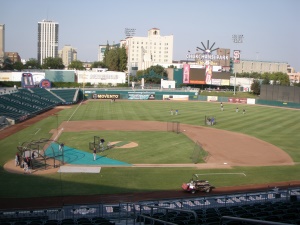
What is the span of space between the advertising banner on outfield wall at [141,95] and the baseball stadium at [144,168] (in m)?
32.2

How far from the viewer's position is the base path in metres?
32.1

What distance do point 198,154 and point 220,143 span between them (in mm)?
7127

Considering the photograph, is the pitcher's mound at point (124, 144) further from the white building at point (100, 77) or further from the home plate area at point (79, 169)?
the white building at point (100, 77)

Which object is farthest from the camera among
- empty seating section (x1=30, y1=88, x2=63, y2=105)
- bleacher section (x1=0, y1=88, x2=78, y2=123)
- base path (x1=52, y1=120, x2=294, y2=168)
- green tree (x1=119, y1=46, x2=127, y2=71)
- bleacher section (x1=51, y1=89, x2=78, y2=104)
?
green tree (x1=119, y1=46, x2=127, y2=71)

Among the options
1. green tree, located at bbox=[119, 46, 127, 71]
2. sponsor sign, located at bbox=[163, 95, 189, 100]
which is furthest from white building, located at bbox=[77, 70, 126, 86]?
green tree, located at bbox=[119, 46, 127, 71]

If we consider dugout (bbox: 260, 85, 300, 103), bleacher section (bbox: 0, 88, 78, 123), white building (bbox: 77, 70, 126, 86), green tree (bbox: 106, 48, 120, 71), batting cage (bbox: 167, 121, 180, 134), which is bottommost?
batting cage (bbox: 167, 121, 180, 134)

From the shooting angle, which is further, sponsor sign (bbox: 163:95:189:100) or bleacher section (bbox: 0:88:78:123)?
sponsor sign (bbox: 163:95:189:100)

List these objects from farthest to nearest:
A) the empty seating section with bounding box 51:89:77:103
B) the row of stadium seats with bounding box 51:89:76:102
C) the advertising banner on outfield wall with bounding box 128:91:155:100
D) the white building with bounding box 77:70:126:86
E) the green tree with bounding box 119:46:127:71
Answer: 1. the green tree with bounding box 119:46:127:71
2. the white building with bounding box 77:70:126:86
3. the advertising banner on outfield wall with bounding box 128:91:155:100
4. the row of stadium seats with bounding box 51:89:76:102
5. the empty seating section with bounding box 51:89:77:103

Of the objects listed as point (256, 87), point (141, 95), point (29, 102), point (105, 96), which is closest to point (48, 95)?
point (29, 102)

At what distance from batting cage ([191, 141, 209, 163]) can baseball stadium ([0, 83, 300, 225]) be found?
15 centimetres

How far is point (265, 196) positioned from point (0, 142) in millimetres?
29130

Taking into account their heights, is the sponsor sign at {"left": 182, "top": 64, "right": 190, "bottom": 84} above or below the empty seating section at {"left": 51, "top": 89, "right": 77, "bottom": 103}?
above

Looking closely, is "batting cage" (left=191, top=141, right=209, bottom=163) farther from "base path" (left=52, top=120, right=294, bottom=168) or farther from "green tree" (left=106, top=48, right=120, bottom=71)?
"green tree" (left=106, top=48, right=120, bottom=71)

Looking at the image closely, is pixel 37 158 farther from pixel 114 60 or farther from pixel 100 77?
pixel 114 60
